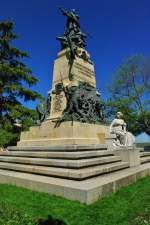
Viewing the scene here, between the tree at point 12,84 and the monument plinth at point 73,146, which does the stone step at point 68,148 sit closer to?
the monument plinth at point 73,146

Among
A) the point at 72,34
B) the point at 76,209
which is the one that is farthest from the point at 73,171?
the point at 72,34

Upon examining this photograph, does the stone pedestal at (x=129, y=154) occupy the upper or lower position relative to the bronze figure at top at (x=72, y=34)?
lower

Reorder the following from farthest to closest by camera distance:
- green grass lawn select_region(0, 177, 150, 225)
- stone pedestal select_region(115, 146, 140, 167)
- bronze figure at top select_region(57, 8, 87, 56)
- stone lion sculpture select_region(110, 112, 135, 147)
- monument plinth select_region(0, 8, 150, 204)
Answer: bronze figure at top select_region(57, 8, 87, 56), stone lion sculpture select_region(110, 112, 135, 147), stone pedestal select_region(115, 146, 140, 167), monument plinth select_region(0, 8, 150, 204), green grass lawn select_region(0, 177, 150, 225)

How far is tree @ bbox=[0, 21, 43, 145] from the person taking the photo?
71.8 ft

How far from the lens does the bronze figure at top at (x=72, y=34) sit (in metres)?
14.3

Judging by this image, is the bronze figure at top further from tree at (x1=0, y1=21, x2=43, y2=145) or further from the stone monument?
tree at (x1=0, y1=21, x2=43, y2=145)

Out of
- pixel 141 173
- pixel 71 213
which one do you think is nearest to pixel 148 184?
pixel 141 173

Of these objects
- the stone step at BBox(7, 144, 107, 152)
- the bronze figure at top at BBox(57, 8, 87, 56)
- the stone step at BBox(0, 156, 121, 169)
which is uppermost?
the bronze figure at top at BBox(57, 8, 87, 56)

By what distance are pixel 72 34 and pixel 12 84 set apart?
11.1m

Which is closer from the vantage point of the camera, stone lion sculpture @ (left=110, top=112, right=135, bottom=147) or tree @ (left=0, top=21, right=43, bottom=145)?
stone lion sculpture @ (left=110, top=112, right=135, bottom=147)

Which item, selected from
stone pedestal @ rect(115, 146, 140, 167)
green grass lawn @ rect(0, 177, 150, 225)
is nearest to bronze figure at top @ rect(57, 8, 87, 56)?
stone pedestal @ rect(115, 146, 140, 167)

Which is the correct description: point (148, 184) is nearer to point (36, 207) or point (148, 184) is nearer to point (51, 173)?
point (51, 173)

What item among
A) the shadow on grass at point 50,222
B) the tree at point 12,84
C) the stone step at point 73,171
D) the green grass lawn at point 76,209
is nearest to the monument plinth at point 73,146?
the stone step at point 73,171

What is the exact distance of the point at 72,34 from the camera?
14.6m
